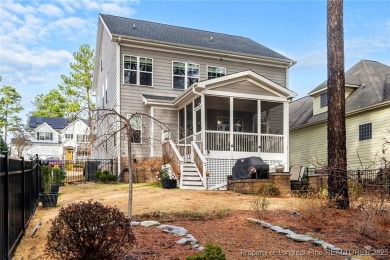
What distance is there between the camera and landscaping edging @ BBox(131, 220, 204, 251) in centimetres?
473

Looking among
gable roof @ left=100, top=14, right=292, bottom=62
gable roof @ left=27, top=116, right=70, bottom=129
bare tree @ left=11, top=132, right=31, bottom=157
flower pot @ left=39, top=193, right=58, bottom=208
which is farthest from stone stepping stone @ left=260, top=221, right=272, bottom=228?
gable roof @ left=27, top=116, right=70, bottom=129

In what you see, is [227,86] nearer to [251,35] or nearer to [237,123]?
[237,123]

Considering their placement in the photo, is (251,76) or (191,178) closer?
(191,178)

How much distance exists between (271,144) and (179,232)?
11.0m

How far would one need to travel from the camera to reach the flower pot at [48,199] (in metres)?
8.52

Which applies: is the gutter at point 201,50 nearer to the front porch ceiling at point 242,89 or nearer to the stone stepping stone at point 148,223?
the front porch ceiling at point 242,89

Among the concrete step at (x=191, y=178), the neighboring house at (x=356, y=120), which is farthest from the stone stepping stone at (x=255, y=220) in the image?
the neighboring house at (x=356, y=120)

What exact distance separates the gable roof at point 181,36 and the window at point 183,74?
1.14 meters

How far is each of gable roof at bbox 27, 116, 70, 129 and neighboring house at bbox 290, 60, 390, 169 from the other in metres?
36.3

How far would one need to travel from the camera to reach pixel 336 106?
8281mm

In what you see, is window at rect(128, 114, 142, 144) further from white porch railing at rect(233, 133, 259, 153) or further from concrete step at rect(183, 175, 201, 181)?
white porch railing at rect(233, 133, 259, 153)

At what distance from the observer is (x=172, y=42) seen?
17359 millimetres

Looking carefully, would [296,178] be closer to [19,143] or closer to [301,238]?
[301,238]

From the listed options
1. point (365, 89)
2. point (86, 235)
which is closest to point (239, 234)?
point (86, 235)
